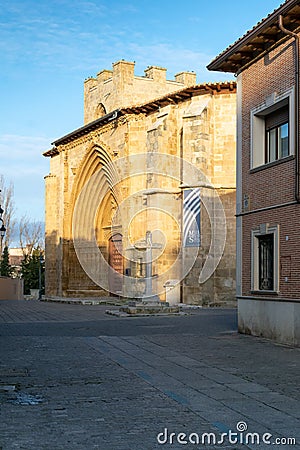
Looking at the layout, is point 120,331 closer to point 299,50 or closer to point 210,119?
point 299,50

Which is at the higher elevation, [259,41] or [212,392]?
[259,41]

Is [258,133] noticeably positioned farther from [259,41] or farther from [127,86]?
[127,86]

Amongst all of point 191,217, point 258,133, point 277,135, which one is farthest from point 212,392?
point 191,217

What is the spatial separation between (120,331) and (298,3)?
28.7 feet

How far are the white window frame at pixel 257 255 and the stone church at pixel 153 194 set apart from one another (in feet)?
43.9

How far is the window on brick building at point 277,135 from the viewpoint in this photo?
592 inches

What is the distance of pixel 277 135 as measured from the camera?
15.4m

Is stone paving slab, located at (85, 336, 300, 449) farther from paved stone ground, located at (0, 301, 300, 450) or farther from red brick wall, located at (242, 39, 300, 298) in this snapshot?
red brick wall, located at (242, 39, 300, 298)

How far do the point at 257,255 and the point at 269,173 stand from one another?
77.9 inches

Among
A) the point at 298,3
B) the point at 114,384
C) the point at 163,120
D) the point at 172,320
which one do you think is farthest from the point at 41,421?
the point at 163,120

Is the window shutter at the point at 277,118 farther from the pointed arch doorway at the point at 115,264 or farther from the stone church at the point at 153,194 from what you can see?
the pointed arch doorway at the point at 115,264

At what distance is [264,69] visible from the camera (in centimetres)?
1547

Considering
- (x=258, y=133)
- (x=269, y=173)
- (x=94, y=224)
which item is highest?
(x=258, y=133)

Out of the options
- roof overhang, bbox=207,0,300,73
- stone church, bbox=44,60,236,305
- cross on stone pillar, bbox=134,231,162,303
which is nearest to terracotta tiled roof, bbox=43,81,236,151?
stone church, bbox=44,60,236,305
